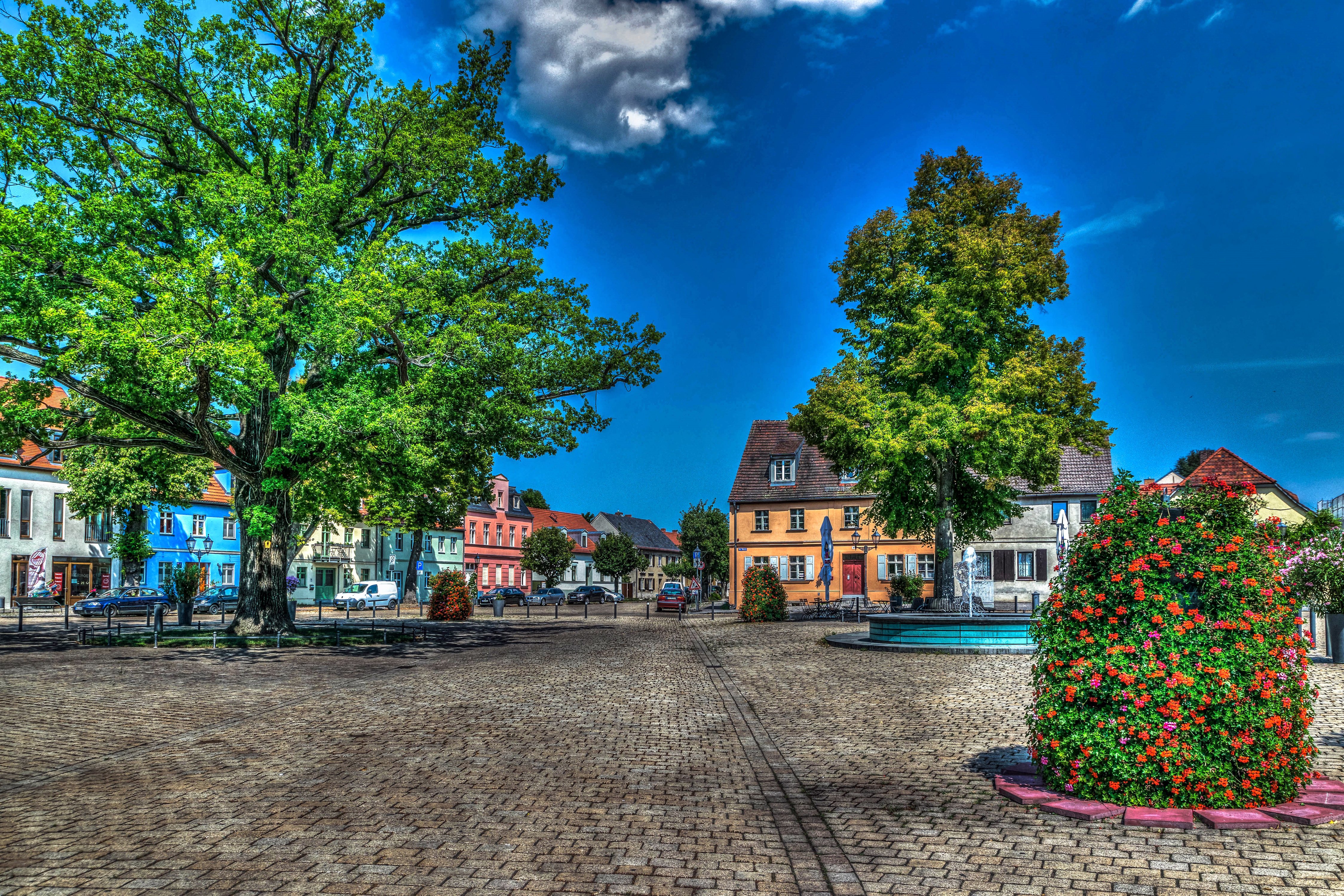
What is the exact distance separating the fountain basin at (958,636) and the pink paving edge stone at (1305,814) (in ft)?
46.3

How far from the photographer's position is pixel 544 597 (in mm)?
61594

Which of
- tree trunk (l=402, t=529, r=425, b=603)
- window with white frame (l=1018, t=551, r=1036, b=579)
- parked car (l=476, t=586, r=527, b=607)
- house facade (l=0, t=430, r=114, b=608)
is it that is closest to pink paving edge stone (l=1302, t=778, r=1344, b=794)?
window with white frame (l=1018, t=551, r=1036, b=579)

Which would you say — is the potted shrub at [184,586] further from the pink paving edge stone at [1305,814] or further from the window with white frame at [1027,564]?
the window with white frame at [1027,564]

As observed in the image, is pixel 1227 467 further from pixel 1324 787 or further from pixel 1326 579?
pixel 1324 787

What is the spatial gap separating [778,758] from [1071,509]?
39958mm

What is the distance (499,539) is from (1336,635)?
2654 inches

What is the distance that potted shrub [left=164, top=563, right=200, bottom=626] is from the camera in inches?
1275

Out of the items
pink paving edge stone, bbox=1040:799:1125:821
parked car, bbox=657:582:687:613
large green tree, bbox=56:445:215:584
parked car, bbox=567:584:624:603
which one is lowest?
parked car, bbox=567:584:624:603

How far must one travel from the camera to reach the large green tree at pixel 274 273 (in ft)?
60.1

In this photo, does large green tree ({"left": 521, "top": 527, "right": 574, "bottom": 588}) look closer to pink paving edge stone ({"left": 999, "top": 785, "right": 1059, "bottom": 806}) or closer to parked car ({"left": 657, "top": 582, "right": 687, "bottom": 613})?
parked car ({"left": 657, "top": 582, "right": 687, "bottom": 613})

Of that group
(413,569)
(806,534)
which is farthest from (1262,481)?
(413,569)

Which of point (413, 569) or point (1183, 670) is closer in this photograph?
point (1183, 670)

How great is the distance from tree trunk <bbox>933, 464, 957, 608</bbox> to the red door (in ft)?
63.3

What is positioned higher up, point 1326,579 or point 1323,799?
point 1326,579
